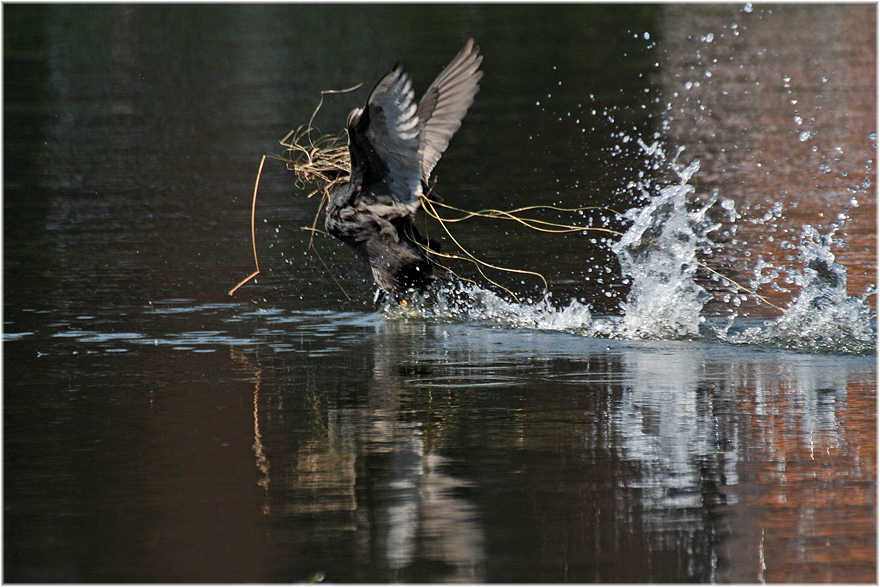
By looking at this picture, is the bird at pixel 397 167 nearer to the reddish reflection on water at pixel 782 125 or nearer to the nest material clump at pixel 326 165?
the nest material clump at pixel 326 165

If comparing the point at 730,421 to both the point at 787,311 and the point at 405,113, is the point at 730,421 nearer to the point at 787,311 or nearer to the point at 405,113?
the point at 787,311

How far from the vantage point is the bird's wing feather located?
20.0 ft

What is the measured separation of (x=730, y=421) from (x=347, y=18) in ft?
91.3

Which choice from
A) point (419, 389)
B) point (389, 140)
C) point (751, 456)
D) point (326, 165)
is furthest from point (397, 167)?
point (751, 456)

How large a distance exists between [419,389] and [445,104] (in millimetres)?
1711

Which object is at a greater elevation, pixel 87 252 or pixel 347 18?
pixel 347 18

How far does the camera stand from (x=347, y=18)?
3189 cm

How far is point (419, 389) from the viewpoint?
6270 mm

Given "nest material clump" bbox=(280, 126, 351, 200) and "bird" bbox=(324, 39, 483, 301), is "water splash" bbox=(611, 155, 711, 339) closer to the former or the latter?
"bird" bbox=(324, 39, 483, 301)

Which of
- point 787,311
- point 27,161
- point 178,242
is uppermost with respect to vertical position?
point 27,161

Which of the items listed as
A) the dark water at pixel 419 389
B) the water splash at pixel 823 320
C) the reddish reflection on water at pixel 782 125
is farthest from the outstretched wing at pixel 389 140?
the reddish reflection on water at pixel 782 125

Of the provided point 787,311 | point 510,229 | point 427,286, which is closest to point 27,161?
point 510,229

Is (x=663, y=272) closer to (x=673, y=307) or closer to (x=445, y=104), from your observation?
(x=673, y=307)

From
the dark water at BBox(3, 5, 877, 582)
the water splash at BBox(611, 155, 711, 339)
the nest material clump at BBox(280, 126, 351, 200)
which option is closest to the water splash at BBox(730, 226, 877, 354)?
the dark water at BBox(3, 5, 877, 582)
